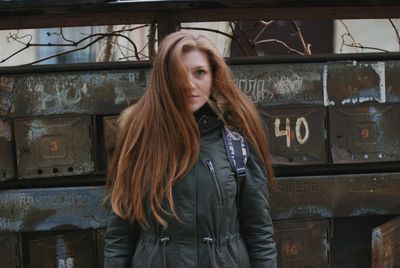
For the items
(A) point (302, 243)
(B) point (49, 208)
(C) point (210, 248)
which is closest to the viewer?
(C) point (210, 248)

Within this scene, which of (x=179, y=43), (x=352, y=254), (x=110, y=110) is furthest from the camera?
(x=352, y=254)

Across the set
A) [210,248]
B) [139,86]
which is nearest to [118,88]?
[139,86]

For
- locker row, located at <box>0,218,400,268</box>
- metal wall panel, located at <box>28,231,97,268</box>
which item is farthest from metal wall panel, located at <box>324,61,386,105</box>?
metal wall panel, located at <box>28,231,97,268</box>

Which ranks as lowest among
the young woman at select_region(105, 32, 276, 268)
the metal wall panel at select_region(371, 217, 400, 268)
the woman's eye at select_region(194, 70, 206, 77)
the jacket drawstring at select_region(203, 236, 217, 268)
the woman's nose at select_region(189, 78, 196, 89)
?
the metal wall panel at select_region(371, 217, 400, 268)

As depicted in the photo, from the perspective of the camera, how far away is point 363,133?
304cm

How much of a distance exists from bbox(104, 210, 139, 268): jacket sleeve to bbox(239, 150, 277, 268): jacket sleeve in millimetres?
438

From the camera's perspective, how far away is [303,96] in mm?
3008

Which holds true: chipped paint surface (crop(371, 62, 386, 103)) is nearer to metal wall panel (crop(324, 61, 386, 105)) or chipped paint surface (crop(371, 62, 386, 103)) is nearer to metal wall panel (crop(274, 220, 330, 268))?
metal wall panel (crop(324, 61, 386, 105))

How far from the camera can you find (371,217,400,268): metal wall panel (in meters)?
3.07

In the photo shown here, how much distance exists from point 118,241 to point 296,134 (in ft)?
4.24

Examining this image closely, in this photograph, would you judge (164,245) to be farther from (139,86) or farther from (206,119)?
(139,86)

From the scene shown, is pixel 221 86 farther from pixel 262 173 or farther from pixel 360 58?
pixel 360 58

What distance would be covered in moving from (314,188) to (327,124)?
1.20ft

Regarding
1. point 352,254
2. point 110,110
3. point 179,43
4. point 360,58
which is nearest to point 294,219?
point 352,254
